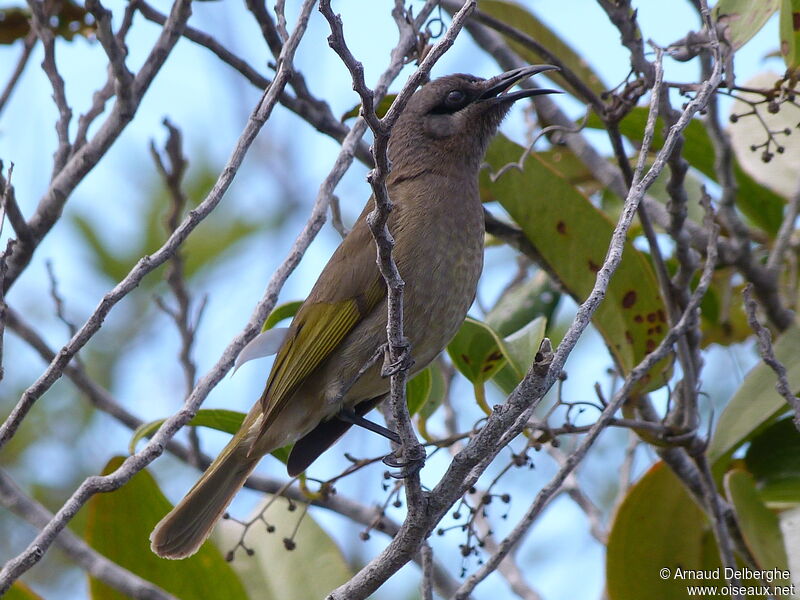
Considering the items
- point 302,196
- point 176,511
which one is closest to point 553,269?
point 176,511

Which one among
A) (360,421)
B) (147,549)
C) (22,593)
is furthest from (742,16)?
(22,593)

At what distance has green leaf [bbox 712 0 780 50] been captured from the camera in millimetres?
3242

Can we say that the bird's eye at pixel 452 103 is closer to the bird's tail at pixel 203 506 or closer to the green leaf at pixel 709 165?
the green leaf at pixel 709 165

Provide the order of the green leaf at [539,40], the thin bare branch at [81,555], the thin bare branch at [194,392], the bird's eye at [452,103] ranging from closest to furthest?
the thin bare branch at [194,392] < the thin bare branch at [81,555] < the bird's eye at [452,103] < the green leaf at [539,40]

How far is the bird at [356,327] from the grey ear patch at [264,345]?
0.09 m

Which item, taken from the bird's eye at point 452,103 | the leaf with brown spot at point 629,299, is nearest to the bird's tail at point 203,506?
the leaf with brown spot at point 629,299

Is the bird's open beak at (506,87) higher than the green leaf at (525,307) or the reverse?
higher

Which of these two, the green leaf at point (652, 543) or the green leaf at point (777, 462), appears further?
the green leaf at point (777, 462)

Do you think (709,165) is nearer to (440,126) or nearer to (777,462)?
(440,126)

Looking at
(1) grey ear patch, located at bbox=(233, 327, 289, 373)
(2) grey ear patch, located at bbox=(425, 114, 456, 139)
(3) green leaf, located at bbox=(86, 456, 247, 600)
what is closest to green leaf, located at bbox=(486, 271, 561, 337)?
(2) grey ear patch, located at bbox=(425, 114, 456, 139)

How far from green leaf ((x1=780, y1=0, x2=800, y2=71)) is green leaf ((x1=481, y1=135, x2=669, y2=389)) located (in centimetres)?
76

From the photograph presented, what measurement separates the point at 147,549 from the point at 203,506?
0.23 meters

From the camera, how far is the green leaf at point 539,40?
418 cm

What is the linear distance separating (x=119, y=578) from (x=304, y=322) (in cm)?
103
